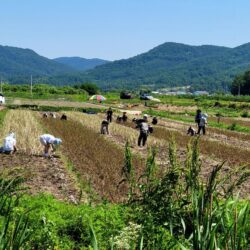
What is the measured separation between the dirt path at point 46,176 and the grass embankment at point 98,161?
1.86 feet

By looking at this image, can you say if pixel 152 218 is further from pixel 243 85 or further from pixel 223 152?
pixel 243 85

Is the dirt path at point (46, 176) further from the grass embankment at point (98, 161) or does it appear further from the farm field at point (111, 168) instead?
the grass embankment at point (98, 161)

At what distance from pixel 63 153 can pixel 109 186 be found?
6.10 m

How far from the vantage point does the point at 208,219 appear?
325 centimetres

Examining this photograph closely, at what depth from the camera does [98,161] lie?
15984 millimetres

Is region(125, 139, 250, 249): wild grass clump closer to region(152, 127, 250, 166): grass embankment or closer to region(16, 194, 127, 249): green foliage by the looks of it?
region(16, 194, 127, 249): green foliage

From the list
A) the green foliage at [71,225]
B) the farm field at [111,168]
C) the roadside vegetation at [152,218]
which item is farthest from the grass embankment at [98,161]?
the roadside vegetation at [152,218]

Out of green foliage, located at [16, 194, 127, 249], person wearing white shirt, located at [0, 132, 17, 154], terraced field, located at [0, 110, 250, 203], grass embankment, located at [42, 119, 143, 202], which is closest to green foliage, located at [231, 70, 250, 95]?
terraced field, located at [0, 110, 250, 203]

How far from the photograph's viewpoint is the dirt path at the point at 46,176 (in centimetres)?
1114

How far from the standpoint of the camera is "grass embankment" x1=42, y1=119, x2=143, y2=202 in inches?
466

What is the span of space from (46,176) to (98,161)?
3087mm

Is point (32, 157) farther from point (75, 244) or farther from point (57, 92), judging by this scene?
point (57, 92)

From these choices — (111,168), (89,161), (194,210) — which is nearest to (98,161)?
(89,161)

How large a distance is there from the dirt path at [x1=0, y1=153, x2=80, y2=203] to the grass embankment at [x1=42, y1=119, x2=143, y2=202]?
1.86ft
